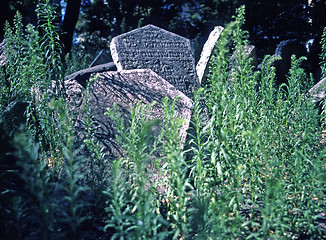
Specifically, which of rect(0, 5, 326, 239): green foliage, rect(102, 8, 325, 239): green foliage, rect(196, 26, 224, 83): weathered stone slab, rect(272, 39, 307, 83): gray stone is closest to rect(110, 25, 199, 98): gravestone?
rect(196, 26, 224, 83): weathered stone slab

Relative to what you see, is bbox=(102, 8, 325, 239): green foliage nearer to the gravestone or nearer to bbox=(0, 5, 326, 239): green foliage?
bbox=(0, 5, 326, 239): green foliage

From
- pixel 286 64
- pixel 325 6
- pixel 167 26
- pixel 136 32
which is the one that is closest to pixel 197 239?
pixel 136 32

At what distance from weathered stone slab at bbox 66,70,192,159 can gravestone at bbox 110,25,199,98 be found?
1243mm

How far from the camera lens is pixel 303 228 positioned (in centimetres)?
268

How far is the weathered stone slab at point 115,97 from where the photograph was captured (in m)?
3.63

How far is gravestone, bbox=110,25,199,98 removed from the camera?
546cm

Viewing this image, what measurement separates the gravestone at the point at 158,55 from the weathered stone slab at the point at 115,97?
4.08ft

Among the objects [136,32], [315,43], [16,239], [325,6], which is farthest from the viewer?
[325,6]

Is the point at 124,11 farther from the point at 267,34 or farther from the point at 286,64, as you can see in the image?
the point at 286,64

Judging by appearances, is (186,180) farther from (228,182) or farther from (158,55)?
(158,55)

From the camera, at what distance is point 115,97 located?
394 centimetres

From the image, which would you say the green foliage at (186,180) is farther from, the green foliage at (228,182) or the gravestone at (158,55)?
the gravestone at (158,55)

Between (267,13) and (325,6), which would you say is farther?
(267,13)

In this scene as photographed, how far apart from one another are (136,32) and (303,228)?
442 centimetres
